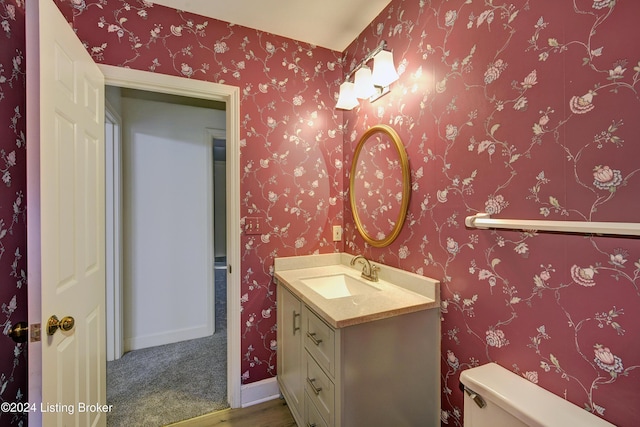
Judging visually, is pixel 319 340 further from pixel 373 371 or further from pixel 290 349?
pixel 290 349

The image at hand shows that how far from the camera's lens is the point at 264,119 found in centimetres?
190

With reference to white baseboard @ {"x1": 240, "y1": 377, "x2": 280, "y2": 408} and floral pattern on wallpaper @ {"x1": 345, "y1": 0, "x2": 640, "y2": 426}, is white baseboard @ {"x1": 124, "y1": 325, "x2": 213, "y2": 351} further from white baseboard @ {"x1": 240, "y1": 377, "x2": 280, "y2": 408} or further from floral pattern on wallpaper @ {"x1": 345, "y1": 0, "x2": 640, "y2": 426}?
floral pattern on wallpaper @ {"x1": 345, "y1": 0, "x2": 640, "y2": 426}

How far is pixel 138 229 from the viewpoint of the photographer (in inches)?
99.5

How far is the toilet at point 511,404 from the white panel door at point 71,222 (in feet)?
4.80

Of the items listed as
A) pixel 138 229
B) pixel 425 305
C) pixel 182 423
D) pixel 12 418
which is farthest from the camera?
pixel 138 229

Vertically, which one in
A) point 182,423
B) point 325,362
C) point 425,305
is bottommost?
point 182,423

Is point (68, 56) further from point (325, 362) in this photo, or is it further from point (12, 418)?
point (325, 362)

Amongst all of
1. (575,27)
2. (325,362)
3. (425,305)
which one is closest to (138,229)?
(325,362)

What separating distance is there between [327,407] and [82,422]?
3.58 feet

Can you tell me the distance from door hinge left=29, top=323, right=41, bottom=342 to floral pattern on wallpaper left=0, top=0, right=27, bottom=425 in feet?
0.78

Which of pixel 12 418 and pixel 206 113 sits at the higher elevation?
pixel 206 113

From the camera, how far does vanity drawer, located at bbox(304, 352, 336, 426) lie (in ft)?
3.82

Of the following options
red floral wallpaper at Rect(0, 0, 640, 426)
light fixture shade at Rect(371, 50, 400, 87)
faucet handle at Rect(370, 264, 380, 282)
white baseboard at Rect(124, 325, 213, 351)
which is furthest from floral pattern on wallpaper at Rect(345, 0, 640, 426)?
white baseboard at Rect(124, 325, 213, 351)

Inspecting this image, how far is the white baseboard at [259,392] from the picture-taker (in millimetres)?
1829
